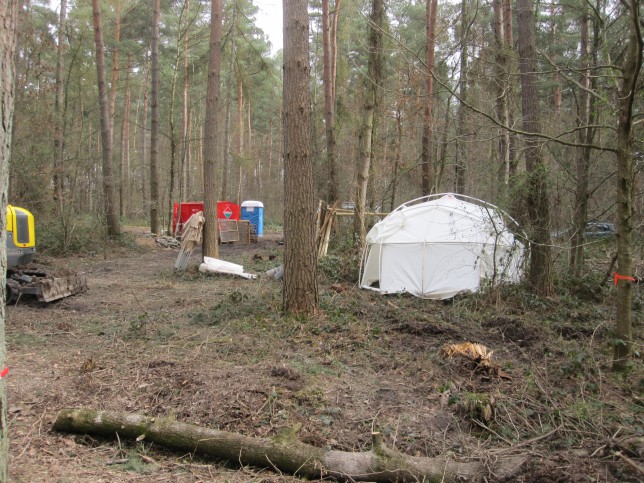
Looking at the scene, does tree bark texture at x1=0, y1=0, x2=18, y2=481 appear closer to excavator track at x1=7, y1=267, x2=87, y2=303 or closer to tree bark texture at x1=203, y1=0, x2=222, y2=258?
excavator track at x1=7, y1=267, x2=87, y2=303

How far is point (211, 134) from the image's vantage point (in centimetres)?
1252

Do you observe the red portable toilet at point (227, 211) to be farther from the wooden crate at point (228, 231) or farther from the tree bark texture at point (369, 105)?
the tree bark texture at point (369, 105)

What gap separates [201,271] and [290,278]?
551 cm

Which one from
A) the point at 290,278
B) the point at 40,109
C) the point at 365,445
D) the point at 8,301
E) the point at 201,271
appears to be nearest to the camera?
the point at 365,445

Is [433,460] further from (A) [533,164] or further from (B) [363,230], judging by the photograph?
(B) [363,230]

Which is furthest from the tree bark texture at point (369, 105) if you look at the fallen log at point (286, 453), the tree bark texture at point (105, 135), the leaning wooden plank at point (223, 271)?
the tree bark texture at point (105, 135)

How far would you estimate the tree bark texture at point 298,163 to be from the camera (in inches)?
260

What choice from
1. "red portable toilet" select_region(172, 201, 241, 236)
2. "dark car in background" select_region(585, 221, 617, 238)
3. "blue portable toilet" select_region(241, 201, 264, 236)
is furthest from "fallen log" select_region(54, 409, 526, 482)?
"blue portable toilet" select_region(241, 201, 264, 236)

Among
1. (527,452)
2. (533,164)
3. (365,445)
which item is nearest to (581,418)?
(527,452)

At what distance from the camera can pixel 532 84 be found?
8.25 m

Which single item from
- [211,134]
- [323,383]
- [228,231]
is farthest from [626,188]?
[228,231]

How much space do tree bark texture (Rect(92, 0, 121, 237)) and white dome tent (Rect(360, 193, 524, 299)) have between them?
1067 centimetres

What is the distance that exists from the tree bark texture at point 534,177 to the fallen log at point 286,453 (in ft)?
18.8

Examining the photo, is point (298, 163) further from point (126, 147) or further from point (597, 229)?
point (126, 147)
